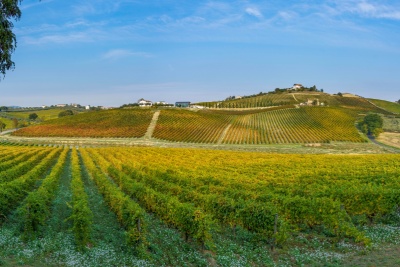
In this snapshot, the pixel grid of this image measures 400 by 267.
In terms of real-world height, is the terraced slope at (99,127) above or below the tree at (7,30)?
below

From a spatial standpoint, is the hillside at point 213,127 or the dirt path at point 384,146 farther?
the hillside at point 213,127

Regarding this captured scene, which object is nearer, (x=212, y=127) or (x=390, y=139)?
(x=390, y=139)

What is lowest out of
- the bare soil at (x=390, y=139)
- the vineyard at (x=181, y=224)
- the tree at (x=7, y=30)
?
the vineyard at (x=181, y=224)

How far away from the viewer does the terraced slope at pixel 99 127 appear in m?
120

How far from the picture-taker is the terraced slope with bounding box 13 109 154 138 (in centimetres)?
11981

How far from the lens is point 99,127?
12706cm

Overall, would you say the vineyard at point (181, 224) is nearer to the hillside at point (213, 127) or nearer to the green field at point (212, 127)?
the hillside at point (213, 127)

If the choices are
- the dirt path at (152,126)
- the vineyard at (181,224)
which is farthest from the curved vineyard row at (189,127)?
the vineyard at (181,224)

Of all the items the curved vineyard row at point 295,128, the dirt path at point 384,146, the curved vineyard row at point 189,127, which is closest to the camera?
the dirt path at point 384,146

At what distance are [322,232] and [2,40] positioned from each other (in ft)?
70.4

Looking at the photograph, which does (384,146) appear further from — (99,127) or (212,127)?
(99,127)

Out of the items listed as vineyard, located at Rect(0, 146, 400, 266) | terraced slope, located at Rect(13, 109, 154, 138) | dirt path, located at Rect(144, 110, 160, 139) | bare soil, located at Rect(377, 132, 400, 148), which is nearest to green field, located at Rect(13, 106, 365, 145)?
terraced slope, located at Rect(13, 109, 154, 138)

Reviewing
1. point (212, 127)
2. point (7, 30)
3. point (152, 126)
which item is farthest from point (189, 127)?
point (7, 30)

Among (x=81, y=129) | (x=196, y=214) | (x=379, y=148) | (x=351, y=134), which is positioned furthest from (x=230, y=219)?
(x=81, y=129)
